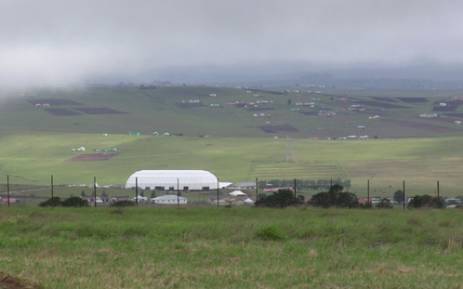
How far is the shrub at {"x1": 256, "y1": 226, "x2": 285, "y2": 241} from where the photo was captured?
18.2 m

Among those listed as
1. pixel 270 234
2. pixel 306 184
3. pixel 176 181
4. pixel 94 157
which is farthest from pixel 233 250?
pixel 94 157

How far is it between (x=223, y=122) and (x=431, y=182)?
260 ft

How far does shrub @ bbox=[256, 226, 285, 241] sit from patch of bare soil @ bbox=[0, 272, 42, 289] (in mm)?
7822

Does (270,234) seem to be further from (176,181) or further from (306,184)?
(176,181)

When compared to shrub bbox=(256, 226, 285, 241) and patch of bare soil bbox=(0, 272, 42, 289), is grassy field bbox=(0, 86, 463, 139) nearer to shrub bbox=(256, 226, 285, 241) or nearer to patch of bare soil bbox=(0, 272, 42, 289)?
shrub bbox=(256, 226, 285, 241)

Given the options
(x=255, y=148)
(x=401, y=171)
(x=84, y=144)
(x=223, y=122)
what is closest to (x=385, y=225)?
(x=401, y=171)

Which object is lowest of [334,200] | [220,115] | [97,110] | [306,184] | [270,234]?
[306,184]

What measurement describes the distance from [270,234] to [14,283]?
8203 millimetres

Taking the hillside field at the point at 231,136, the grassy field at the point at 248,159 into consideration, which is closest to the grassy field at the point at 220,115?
the hillside field at the point at 231,136

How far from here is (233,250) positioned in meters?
15.7

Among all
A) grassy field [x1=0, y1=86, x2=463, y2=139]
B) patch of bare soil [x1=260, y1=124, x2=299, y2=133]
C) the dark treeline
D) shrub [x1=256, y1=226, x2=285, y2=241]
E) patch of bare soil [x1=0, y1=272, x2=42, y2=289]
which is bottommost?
the dark treeline

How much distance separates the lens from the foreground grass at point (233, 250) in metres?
12.2

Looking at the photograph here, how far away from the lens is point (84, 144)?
321 feet

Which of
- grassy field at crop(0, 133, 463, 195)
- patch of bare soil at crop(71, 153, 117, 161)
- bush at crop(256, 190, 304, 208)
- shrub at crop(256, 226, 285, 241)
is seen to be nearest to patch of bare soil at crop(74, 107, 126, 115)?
grassy field at crop(0, 133, 463, 195)
